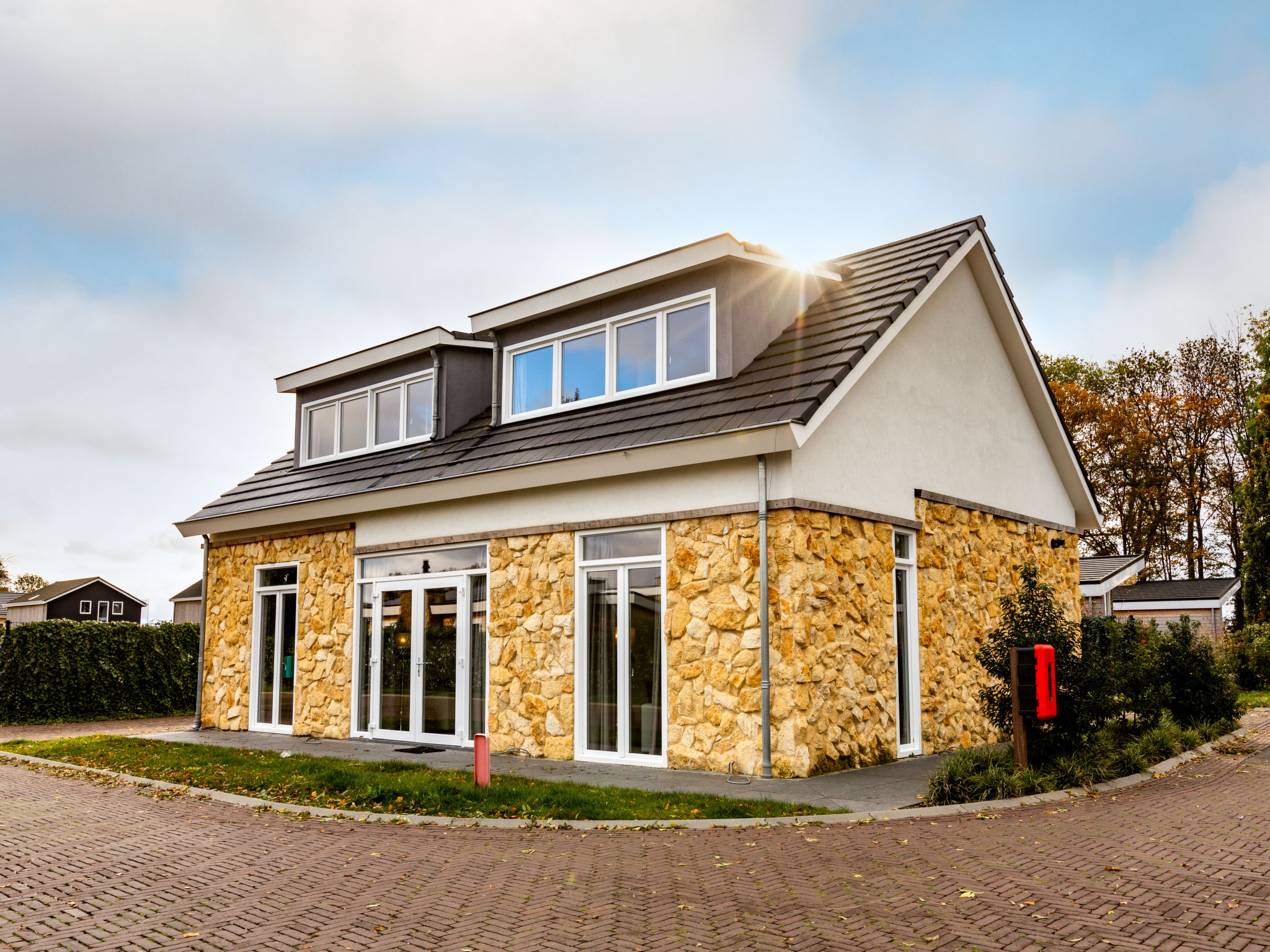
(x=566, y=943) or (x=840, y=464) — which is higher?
(x=840, y=464)

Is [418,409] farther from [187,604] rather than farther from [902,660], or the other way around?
[187,604]

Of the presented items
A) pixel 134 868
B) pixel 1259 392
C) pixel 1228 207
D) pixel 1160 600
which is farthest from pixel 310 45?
pixel 1160 600

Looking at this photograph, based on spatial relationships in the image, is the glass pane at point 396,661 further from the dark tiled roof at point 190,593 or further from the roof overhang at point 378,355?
the dark tiled roof at point 190,593

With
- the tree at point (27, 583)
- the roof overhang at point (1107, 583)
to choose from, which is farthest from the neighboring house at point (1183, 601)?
the tree at point (27, 583)

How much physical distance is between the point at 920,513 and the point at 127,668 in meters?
18.9

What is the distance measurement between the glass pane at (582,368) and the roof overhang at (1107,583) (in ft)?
48.6

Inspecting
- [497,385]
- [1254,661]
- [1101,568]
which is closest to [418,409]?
[497,385]

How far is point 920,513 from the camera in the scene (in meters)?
13.6

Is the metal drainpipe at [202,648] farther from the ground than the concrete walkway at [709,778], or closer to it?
farther from the ground

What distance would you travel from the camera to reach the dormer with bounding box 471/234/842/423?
13.4 m

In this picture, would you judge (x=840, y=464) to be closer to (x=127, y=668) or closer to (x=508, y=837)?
(x=508, y=837)

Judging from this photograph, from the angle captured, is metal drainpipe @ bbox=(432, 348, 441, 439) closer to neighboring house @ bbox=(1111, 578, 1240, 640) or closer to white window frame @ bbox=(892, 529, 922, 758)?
white window frame @ bbox=(892, 529, 922, 758)

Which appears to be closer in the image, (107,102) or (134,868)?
(134,868)

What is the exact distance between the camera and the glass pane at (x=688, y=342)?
1365 cm
